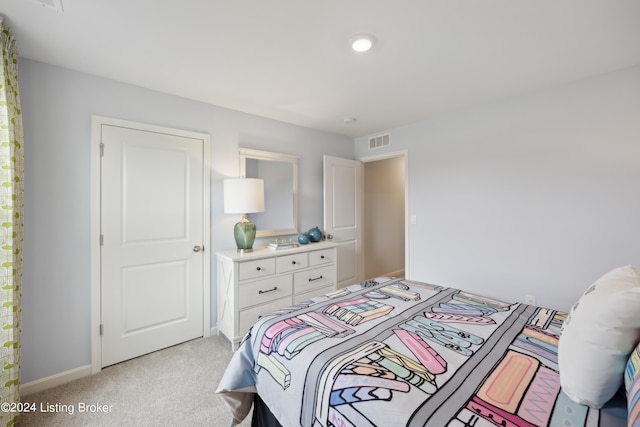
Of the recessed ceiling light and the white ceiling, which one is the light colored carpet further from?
the recessed ceiling light

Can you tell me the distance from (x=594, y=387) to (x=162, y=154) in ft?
9.82

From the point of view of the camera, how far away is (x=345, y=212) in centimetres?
386

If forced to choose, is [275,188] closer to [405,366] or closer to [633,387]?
[405,366]

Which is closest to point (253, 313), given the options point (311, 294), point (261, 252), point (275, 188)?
point (261, 252)

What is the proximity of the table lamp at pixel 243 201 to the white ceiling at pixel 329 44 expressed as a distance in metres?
0.84

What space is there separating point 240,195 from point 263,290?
0.96 metres

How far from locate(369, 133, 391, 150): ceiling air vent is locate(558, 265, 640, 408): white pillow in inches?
124

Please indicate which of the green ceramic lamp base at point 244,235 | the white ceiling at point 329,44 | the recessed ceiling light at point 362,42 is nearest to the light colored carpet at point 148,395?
the green ceramic lamp base at point 244,235

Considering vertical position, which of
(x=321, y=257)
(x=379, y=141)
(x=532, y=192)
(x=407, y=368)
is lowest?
(x=407, y=368)

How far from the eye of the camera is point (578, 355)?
83cm

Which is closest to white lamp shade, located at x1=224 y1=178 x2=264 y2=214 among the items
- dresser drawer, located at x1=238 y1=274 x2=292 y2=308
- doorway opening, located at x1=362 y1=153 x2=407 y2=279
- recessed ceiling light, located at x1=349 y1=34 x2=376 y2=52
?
dresser drawer, located at x1=238 y1=274 x2=292 y2=308

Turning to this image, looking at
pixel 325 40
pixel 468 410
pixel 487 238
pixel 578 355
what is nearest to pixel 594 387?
pixel 578 355

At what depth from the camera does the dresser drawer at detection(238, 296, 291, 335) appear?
2.43 meters

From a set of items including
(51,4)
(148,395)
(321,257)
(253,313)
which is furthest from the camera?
(321,257)
